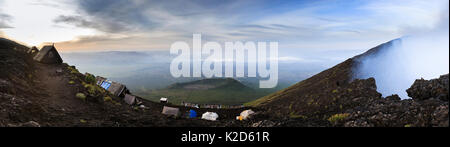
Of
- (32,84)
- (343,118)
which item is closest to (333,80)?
(343,118)

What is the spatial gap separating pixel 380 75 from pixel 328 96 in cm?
626

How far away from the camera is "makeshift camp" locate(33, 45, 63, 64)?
37688 mm

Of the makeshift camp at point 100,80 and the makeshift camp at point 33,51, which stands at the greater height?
the makeshift camp at point 33,51

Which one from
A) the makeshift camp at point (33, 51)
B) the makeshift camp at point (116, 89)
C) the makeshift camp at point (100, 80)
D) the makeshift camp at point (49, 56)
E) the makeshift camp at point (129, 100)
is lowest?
the makeshift camp at point (129, 100)

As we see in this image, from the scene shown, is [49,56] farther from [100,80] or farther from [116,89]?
[116,89]

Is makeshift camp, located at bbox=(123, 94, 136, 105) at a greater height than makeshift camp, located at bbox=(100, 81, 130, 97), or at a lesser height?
lesser

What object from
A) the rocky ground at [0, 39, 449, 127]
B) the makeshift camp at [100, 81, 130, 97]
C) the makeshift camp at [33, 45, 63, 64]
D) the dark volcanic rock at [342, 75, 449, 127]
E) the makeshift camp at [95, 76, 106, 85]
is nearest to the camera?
the dark volcanic rock at [342, 75, 449, 127]

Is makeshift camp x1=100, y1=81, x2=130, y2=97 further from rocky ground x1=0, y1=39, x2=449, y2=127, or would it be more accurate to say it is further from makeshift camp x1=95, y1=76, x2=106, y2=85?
rocky ground x1=0, y1=39, x2=449, y2=127

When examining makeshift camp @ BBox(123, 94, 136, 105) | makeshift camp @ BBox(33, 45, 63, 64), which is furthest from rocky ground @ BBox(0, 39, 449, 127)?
makeshift camp @ BBox(33, 45, 63, 64)

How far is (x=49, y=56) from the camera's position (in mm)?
38156

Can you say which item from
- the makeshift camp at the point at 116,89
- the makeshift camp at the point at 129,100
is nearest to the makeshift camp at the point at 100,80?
the makeshift camp at the point at 116,89

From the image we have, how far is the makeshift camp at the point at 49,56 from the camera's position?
124 feet

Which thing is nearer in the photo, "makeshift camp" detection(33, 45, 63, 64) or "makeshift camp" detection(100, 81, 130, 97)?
"makeshift camp" detection(100, 81, 130, 97)

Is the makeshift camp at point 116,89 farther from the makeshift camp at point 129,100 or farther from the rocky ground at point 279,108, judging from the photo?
the rocky ground at point 279,108
